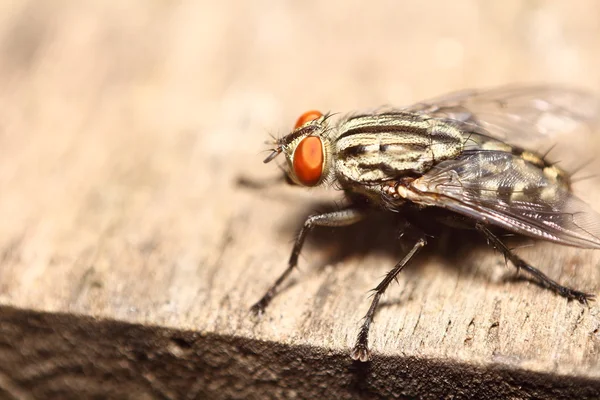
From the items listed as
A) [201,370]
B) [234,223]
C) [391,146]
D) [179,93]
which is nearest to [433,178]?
[391,146]

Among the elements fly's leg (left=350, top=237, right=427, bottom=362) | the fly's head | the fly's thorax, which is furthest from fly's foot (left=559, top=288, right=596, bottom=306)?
the fly's head

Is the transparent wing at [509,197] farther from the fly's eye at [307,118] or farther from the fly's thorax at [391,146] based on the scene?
the fly's eye at [307,118]

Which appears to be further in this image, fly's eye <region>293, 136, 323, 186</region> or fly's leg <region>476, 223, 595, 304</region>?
fly's eye <region>293, 136, 323, 186</region>

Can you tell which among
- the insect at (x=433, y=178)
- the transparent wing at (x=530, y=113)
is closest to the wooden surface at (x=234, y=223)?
the insect at (x=433, y=178)

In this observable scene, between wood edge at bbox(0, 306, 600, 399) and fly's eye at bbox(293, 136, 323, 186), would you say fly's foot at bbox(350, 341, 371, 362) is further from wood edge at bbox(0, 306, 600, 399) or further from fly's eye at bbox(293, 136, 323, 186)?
fly's eye at bbox(293, 136, 323, 186)

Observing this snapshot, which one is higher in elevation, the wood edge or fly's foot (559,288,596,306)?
fly's foot (559,288,596,306)

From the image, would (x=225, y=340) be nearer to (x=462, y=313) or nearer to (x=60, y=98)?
(x=462, y=313)

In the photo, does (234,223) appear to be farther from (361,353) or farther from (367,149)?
(361,353)
